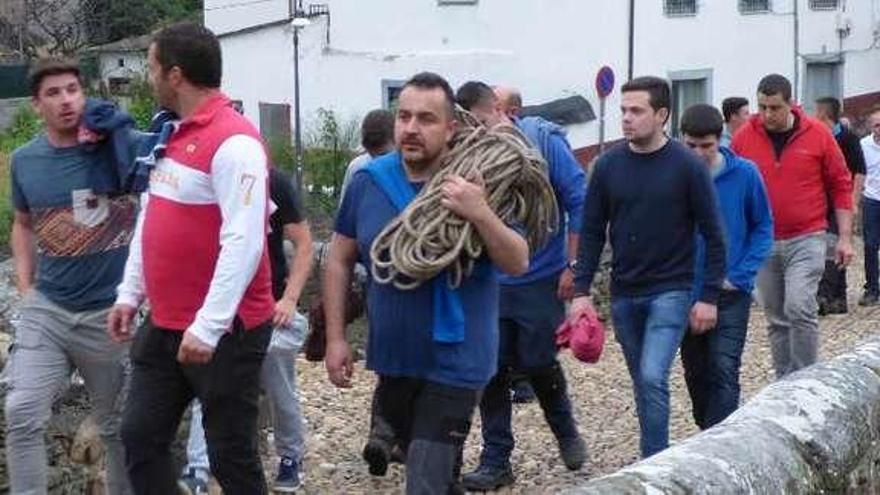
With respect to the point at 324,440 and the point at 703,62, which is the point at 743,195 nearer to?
the point at 324,440

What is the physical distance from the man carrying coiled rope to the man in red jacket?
13.0ft

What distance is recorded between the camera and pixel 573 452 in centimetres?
805

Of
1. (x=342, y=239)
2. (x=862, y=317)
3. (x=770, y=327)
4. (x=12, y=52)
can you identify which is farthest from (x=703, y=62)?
(x=342, y=239)

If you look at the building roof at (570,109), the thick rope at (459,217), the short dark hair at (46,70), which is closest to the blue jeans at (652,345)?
the thick rope at (459,217)

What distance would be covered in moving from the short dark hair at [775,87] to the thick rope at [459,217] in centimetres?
366

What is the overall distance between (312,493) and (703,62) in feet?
100

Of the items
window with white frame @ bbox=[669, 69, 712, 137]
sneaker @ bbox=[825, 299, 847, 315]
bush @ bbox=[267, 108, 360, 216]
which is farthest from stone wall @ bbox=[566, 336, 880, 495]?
window with white frame @ bbox=[669, 69, 712, 137]

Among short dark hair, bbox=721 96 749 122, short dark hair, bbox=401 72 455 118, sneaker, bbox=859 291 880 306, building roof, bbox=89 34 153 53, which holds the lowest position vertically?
Result: sneaker, bbox=859 291 880 306

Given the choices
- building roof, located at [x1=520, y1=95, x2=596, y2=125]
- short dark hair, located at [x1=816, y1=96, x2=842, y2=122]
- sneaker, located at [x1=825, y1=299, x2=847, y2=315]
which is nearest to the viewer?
sneaker, located at [x1=825, y1=299, x2=847, y2=315]

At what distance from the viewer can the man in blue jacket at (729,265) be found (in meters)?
8.02

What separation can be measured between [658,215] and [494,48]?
92.3 feet

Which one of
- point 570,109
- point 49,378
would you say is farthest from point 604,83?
point 49,378

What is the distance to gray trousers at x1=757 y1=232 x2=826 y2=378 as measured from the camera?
30.3 feet

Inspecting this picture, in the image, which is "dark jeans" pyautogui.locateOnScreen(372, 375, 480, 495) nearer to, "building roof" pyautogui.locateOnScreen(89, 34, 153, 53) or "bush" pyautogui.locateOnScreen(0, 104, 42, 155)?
"bush" pyautogui.locateOnScreen(0, 104, 42, 155)
